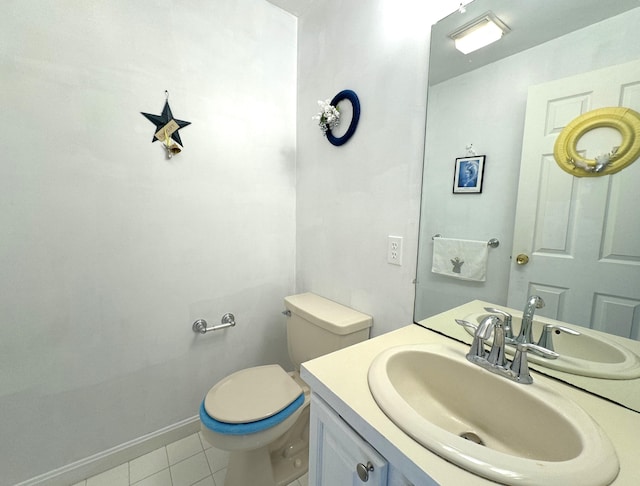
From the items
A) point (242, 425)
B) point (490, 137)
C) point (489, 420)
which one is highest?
point (490, 137)

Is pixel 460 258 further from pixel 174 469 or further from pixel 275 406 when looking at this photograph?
pixel 174 469

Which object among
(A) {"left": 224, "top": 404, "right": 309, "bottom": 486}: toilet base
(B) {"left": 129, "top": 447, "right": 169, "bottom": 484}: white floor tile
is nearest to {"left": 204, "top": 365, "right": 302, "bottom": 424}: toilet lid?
(A) {"left": 224, "top": 404, "right": 309, "bottom": 486}: toilet base

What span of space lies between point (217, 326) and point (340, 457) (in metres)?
1.02

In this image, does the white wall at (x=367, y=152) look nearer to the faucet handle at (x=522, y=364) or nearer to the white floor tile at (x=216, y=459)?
the faucet handle at (x=522, y=364)

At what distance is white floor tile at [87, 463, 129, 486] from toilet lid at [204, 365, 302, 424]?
617 millimetres

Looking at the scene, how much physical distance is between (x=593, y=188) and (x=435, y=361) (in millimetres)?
608

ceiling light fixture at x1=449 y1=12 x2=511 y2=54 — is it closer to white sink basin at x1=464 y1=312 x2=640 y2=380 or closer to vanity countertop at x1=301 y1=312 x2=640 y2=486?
white sink basin at x1=464 y1=312 x2=640 y2=380

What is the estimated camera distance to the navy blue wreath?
3.98ft

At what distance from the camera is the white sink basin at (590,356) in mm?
637

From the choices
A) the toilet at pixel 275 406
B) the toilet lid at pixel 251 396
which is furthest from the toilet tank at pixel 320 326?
the toilet lid at pixel 251 396

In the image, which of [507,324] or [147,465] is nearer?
[507,324]

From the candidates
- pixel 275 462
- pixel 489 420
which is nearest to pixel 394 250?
pixel 489 420

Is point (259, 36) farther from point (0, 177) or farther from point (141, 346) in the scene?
point (141, 346)

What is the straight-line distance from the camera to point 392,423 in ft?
1.78
